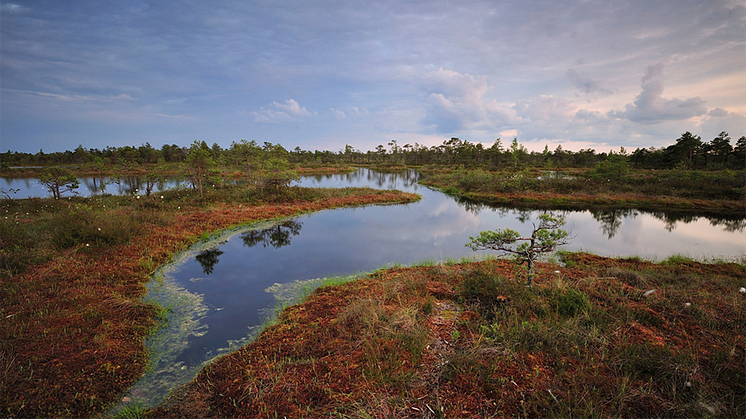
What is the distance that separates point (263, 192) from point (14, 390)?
711 inches

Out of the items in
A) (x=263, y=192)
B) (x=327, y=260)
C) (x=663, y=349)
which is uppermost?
(x=263, y=192)

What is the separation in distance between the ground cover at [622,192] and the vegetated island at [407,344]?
1599 cm

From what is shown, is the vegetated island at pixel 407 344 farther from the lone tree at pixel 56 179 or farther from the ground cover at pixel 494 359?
the lone tree at pixel 56 179

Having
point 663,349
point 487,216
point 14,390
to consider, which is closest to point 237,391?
point 14,390

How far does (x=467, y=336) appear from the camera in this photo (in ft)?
15.5

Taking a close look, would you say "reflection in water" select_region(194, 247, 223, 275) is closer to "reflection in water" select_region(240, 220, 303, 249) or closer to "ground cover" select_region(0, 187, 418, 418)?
"ground cover" select_region(0, 187, 418, 418)

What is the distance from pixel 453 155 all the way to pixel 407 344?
272 feet

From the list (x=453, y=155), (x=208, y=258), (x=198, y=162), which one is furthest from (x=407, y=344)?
(x=453, y=155)

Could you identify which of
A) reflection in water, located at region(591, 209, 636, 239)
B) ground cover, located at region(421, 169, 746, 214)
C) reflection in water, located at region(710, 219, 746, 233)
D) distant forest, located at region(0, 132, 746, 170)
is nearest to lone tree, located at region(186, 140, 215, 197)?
distant forest, located at region(0, 132, 746, 170)

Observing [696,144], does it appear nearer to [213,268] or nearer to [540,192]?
[540,192]

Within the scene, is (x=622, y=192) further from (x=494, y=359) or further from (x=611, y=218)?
(x=494, y=359)

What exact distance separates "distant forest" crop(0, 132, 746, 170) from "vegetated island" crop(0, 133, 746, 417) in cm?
1422

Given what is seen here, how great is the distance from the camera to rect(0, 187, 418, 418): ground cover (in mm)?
3670

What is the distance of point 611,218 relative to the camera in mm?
17906
